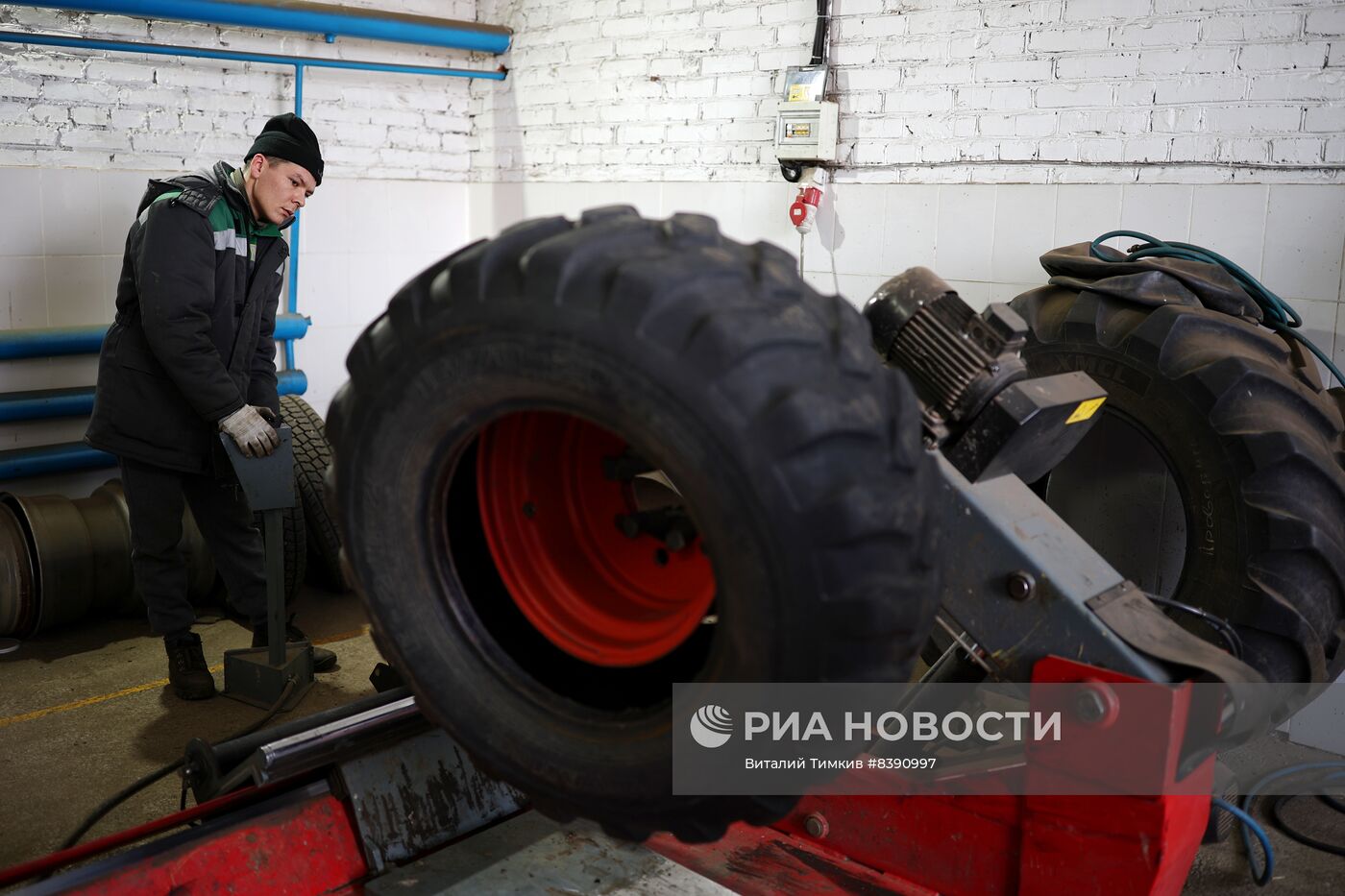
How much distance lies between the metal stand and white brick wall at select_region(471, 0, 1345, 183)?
2306 millimetres

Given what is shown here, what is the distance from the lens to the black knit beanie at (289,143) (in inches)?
123

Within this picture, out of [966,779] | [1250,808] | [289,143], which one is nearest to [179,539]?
[289,143]

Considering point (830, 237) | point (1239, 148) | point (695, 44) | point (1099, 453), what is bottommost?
point (1099, 453)

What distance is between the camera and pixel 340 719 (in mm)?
1839

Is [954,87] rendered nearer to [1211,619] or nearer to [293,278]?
[1211,619]

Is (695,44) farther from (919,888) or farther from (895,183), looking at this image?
(919,888)

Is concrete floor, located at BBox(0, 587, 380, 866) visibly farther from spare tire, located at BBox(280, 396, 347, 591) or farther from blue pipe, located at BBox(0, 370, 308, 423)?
blue pipe, located at BBox(0, 370, 308, 423)

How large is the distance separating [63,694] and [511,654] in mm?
2505

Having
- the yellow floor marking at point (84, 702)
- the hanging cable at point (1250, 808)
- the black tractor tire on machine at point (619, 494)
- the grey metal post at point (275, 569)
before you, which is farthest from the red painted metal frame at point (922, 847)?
the yellow floor marking at point (84, 702)

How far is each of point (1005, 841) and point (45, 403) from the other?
382 centimetres

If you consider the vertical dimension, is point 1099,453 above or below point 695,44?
below

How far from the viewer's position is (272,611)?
3.22 m

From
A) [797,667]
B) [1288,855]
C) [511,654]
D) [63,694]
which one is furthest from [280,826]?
[1288,855]

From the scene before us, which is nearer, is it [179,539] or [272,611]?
[272,611]
